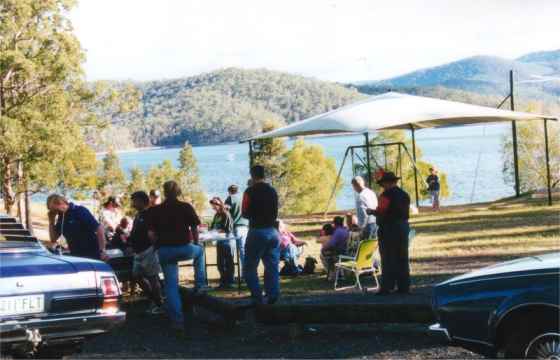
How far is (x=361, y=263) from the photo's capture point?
464 inches

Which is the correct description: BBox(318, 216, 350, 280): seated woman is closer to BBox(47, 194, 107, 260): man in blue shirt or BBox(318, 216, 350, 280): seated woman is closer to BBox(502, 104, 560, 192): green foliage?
BBox(47, 194, 107, 260): man in blue shirt

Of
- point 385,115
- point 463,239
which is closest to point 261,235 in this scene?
point 385,115

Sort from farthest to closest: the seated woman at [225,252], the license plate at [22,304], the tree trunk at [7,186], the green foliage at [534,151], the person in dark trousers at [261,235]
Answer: the green foliage at [534,151] → the tree trunk at [7,186] → the seated woman at [225,252] → the person in dark trousers at [261,235] → the license plate at [22,304]

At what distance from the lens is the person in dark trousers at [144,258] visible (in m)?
10.6

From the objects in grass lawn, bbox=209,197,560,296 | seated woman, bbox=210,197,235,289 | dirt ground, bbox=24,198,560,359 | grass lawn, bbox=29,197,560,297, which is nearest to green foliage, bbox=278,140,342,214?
grass lawn, bbox=29,197,560,297

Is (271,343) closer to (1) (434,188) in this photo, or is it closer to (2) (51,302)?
(2) (51,302)

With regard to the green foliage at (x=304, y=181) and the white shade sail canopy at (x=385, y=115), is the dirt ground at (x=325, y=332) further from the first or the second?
the green foliage at (x=304, y=181)

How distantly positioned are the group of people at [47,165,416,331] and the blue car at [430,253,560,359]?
12.8 feet

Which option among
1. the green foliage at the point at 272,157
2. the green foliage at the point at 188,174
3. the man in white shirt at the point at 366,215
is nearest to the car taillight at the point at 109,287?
the man in white shirt at the point at 366,215

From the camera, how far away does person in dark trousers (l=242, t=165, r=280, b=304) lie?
33.4 feet

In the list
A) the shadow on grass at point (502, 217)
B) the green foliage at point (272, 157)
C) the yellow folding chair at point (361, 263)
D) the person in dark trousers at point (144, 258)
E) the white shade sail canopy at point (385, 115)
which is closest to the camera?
the person in dark trousers at point (144, 258)

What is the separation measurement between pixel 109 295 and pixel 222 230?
572cm

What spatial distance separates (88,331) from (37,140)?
26442 millimetres

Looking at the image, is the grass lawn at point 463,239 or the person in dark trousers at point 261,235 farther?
the grass lawn at point 463,239
